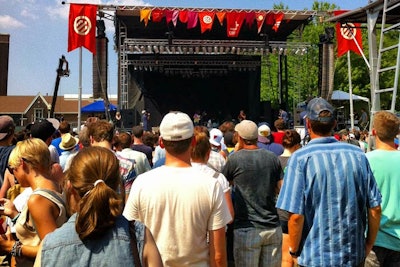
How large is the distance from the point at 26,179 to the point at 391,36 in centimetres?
3315

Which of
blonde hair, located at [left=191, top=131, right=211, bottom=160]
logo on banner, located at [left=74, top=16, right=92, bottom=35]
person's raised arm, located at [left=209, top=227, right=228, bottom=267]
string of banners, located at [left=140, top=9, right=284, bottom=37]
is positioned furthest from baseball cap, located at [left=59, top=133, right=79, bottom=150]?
string of banners, located at [left=140, top=9, right=284, bottom=37]

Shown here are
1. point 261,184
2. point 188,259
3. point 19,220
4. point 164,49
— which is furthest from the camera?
point 164,49

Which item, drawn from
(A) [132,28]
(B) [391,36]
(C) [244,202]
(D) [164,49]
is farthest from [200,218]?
(B) [391,36]

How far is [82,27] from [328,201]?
14.4 m

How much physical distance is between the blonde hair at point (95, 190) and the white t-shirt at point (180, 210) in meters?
0.67

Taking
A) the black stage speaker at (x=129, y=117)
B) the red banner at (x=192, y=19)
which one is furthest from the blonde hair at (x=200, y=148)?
the black stage speaker at (x=129, y=117)

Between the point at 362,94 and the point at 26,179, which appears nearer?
the point at 26,179

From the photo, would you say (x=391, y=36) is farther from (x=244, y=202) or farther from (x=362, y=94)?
(x=244, y=202)

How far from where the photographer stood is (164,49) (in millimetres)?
16953

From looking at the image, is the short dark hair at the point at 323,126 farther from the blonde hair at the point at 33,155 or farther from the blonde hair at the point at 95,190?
the blonde hair at the point at 33,155

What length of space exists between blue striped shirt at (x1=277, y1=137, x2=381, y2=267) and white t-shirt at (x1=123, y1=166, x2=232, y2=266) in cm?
44

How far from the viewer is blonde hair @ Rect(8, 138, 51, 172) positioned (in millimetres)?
2482

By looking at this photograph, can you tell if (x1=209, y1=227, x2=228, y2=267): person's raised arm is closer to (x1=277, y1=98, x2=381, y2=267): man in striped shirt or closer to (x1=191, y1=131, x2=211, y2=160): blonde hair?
(x1=277, y1=98, x2=381, y2=267): man in striped shirt

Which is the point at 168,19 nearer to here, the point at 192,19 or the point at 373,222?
the point at 192,19
